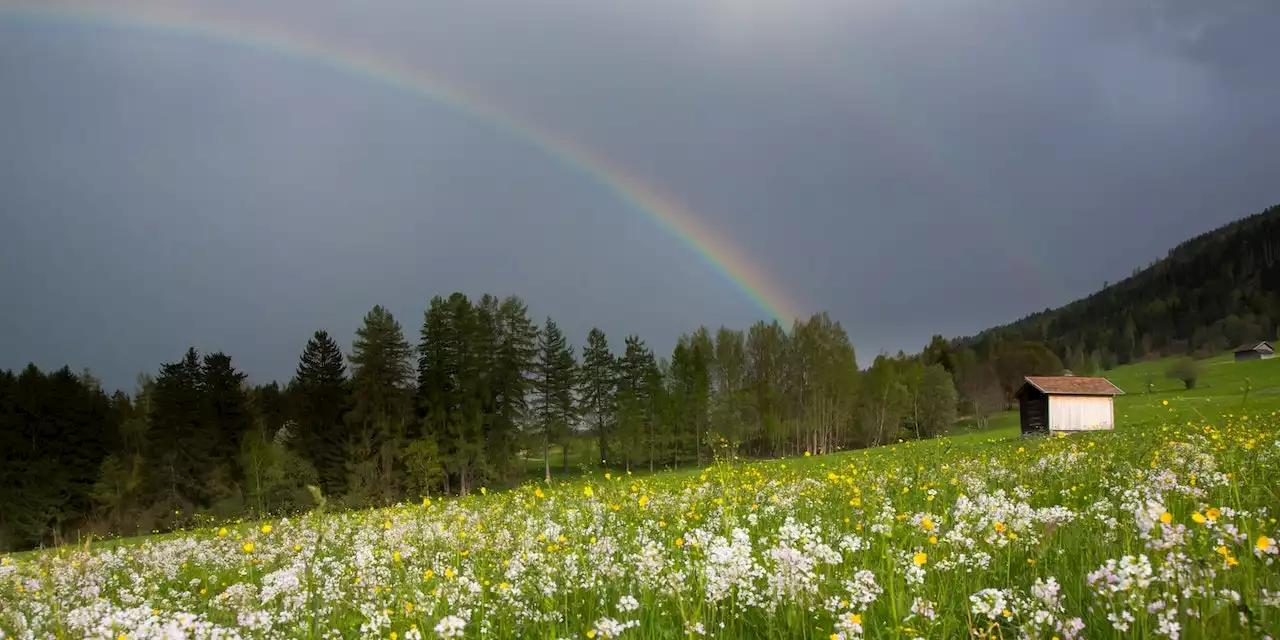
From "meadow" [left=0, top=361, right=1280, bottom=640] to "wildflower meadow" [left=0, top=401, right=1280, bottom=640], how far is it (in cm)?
2

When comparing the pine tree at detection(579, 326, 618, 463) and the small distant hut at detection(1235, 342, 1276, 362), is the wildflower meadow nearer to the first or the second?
the pine tree at detection(579, 326, 618, 463)

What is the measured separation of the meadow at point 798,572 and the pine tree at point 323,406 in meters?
44.0

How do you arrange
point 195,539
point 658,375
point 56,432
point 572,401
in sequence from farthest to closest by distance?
point 658,375
point 572,401
point 56,432
point 195,539

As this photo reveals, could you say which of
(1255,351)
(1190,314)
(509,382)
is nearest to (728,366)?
(509,382)

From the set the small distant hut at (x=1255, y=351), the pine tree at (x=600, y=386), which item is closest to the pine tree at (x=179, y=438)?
the pine tree at (x=600, y=386)

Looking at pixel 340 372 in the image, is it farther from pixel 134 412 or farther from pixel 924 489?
pixel 924 489

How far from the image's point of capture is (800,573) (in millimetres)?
3430

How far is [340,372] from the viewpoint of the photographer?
51438 mm

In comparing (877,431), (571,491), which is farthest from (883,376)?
(571,491)

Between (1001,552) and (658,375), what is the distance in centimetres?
6026

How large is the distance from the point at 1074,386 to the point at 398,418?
4979 centimetres

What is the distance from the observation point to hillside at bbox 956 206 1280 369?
14325 centimetres

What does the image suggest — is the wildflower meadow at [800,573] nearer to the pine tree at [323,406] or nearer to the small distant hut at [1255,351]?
the pine tree at [323,406]

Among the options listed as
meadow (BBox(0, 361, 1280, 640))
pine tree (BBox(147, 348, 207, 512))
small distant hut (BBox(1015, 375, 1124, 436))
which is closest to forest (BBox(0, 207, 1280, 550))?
pine tree (BBox(147, 348, 207, 512))
